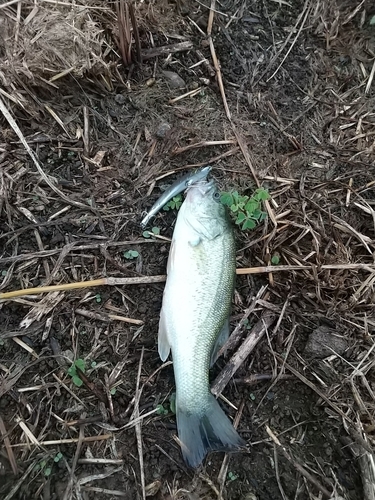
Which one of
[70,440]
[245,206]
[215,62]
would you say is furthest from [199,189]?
[70,440]

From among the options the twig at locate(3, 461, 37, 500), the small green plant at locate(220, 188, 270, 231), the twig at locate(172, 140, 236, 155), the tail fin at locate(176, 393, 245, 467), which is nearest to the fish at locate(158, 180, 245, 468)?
the tail fin at locate(176, 393, 245, 467)

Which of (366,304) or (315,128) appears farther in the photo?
(315,128)

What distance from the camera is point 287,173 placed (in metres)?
3.62

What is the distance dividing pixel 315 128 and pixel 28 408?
10.00 ft

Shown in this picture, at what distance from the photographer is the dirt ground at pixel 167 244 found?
309 centimetres

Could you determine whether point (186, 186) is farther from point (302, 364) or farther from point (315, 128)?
point (302, 364)

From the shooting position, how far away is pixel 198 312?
3.09 m

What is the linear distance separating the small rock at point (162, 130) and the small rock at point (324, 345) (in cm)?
189

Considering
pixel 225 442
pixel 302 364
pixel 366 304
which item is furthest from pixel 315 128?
pixel 225 442

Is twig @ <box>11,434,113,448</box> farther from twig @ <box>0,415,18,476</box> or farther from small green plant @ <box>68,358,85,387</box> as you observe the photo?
small green plant @ <box>68,358,85,387</box>

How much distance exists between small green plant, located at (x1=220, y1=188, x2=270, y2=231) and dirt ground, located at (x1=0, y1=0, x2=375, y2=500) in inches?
4.1

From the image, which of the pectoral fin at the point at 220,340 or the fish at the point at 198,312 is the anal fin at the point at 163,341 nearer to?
the fish at the point at 198,312

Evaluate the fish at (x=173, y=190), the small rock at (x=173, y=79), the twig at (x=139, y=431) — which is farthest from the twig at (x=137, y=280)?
the small rock at (x=173, y=79)

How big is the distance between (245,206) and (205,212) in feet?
1.24
